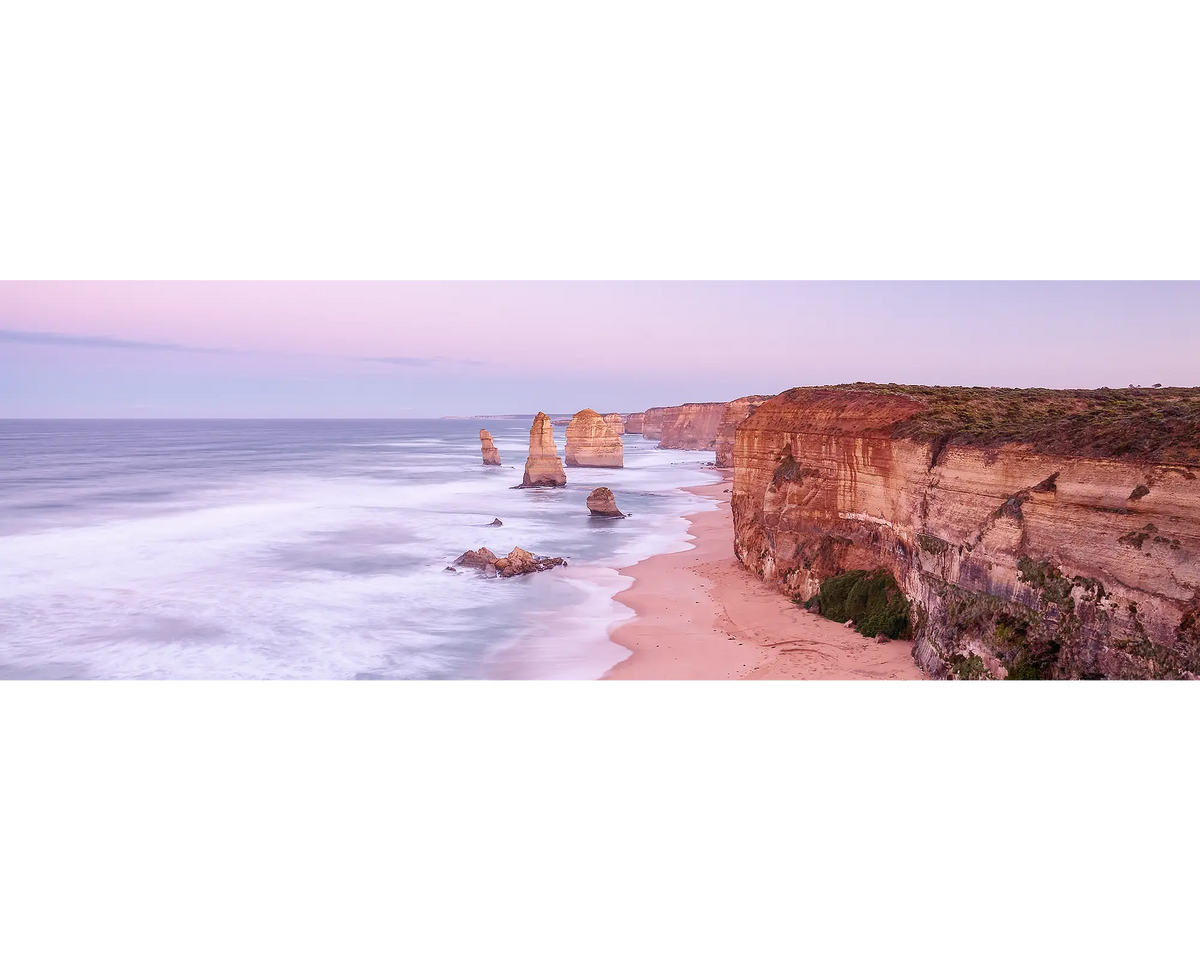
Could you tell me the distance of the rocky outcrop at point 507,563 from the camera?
24891mm

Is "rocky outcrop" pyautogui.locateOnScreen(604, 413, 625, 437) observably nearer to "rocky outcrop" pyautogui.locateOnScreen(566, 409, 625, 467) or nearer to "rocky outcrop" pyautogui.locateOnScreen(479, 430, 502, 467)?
"rocky outcrop" pyautogui.locateOnScreen(566, 409, 625, 467)

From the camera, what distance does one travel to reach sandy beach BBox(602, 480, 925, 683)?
46.4 feet

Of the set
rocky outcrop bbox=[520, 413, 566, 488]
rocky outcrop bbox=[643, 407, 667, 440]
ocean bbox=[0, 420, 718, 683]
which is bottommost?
ocean bbox=[0, 420, 718, 683]

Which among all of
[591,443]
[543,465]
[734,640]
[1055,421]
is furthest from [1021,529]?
[591,443]

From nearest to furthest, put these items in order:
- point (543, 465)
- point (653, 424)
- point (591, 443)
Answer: point (543, 465)
point (591, 443)
point (653, 424)

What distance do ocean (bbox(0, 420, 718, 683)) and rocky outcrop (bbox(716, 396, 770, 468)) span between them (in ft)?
27.0

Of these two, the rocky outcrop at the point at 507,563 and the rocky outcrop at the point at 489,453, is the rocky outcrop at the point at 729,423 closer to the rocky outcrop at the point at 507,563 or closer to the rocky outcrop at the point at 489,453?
the rocky outcrop at the point at 489,453

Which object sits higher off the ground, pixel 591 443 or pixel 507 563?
pixel 591 443

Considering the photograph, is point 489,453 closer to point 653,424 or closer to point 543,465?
point 543,465

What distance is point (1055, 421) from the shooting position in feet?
41.9

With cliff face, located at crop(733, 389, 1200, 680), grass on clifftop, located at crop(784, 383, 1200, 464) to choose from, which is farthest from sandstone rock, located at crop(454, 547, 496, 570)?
grass on clifftop, located at crop(784, 383, 1200, 464)

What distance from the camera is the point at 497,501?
4603 centimetres

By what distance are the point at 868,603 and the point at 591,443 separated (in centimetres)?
5099
